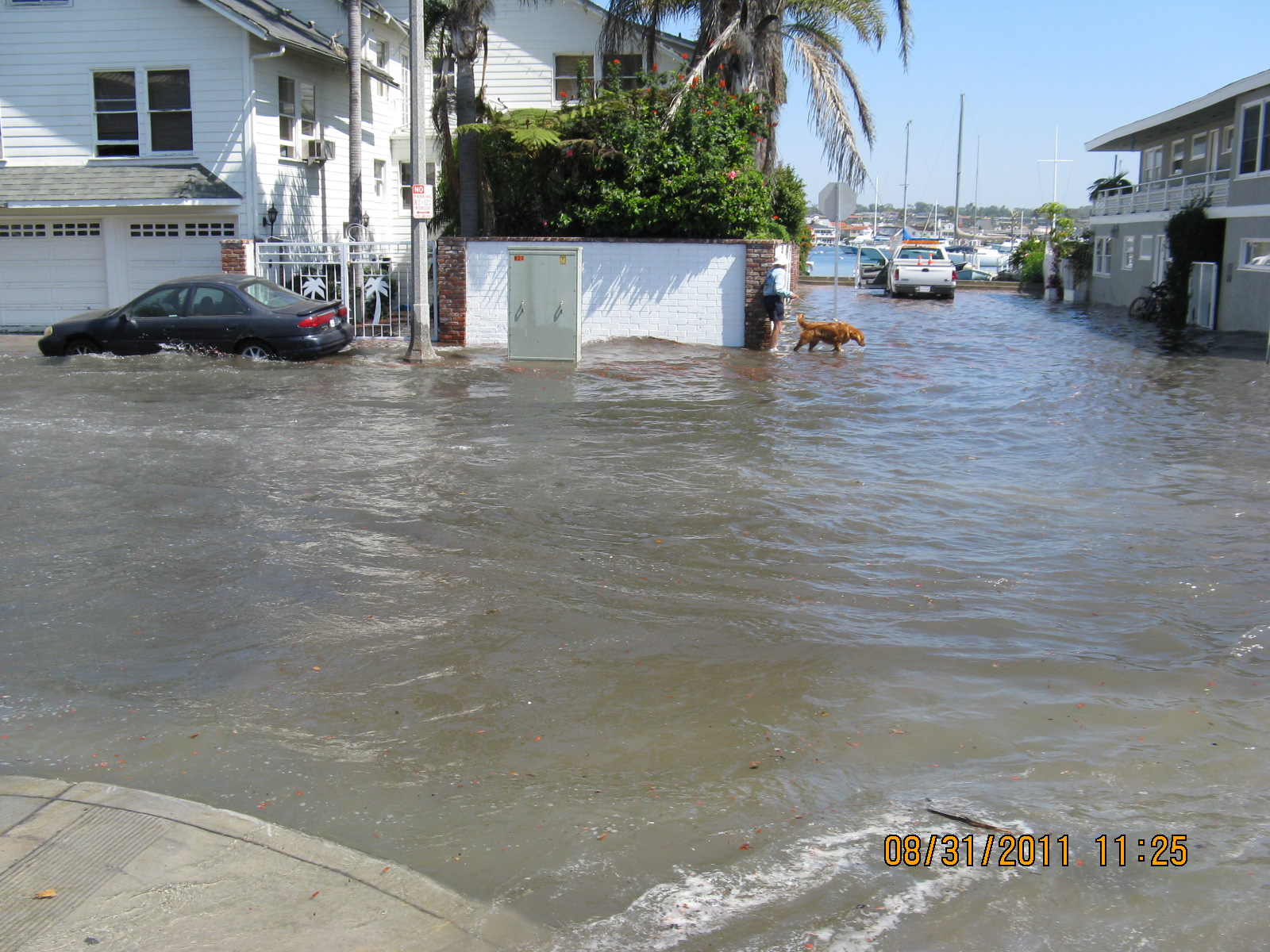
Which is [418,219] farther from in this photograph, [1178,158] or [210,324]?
[1178,158]

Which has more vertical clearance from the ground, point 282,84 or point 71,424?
point 282,84

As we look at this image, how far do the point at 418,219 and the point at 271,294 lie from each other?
9.23 ft

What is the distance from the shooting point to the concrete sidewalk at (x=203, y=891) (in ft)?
11.4

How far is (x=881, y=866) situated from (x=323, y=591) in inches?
164

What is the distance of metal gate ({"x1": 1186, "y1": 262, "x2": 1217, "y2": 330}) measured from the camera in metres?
25.3

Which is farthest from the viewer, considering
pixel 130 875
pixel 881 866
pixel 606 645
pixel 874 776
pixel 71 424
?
pixel 71 424

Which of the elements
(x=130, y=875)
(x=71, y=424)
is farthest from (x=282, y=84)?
(x=130, y=875)

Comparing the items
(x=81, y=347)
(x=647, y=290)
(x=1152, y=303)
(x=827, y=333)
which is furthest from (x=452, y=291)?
(x=1152, y=303)

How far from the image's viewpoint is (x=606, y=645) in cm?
614

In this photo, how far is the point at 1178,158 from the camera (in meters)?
34.1

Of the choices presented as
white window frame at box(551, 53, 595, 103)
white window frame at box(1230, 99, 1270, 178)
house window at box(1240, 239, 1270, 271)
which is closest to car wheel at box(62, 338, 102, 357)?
white window frame at box(551, 53, 595, 103)

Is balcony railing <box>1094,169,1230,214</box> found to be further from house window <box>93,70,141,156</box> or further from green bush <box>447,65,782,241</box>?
house window <box>93,70,141,156</box>

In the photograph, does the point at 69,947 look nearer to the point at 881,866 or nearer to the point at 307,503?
the point at 881,866

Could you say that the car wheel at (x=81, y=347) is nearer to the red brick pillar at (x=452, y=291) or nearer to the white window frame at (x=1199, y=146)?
the red brick pillar at (x=452, y=291)
